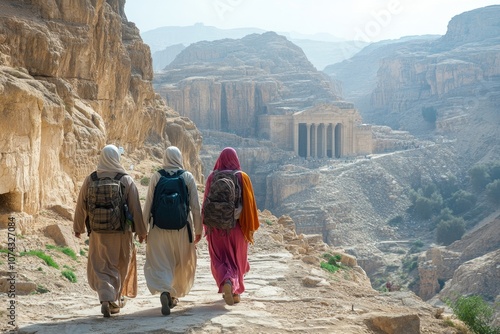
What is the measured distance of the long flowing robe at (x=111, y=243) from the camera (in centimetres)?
914

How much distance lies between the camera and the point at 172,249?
371 inches

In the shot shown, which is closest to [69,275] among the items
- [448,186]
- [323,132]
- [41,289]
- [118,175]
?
[41,289]

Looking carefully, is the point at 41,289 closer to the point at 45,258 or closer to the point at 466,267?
the point at 45,258

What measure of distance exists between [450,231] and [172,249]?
45856 mm

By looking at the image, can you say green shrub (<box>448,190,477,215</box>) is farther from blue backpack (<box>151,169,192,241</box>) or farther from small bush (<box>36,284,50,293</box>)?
blue backpack (<box>151,169,192,241</box>)

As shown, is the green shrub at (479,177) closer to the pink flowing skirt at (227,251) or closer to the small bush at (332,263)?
the small bush at (332,263)

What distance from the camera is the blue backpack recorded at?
9289 mm

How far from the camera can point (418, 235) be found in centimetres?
5681

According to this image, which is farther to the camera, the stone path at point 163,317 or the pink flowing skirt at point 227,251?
the pink flowing skirt at point 227,251

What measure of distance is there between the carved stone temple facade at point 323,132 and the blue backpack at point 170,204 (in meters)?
64.0

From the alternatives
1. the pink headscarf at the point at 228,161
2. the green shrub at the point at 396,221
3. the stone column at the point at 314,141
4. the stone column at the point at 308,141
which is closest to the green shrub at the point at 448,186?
the green shrub at the point at 396,221

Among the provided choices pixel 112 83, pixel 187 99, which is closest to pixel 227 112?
pixel 187 99

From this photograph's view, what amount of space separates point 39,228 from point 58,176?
214cm

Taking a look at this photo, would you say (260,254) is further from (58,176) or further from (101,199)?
(101,199)
